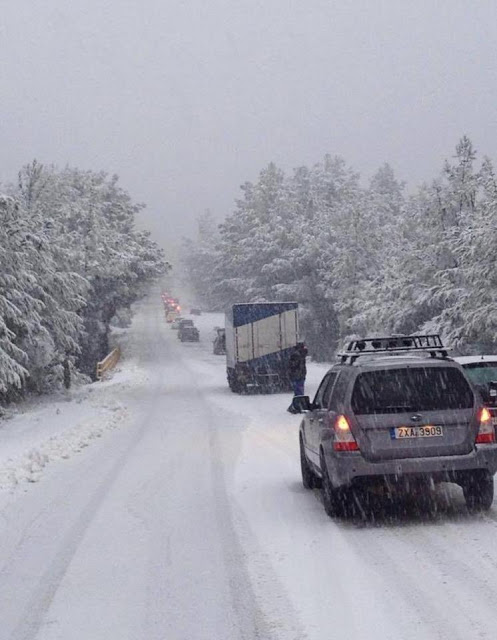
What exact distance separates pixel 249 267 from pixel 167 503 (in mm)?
67166

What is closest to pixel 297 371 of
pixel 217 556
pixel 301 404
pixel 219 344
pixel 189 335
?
pixel 301 404

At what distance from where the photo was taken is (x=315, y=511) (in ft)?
32.2

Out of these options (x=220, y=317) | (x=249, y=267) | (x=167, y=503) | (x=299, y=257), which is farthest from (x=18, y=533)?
(x=220, y=317)

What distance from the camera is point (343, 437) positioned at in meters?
8.84

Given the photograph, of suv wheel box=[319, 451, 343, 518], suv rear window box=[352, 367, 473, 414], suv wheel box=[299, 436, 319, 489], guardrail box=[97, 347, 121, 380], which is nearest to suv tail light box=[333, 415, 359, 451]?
suv rear window box=[352, 367, 473, 414]

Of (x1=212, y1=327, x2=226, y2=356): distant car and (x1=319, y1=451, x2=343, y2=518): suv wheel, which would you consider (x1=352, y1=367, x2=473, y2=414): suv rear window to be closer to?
(x1=319, y1=451, x2=343, y2=518): suv wheel

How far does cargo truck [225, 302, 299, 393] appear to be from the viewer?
2984 cm

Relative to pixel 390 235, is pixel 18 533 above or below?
below

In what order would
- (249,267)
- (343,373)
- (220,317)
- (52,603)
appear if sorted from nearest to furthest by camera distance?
(52,603) < (343,373) < (249,267) < (220,317)

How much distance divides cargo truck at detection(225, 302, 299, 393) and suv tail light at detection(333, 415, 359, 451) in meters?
20.8

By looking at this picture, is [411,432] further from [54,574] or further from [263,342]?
[263,342]

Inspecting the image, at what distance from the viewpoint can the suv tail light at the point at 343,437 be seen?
28.8 feet

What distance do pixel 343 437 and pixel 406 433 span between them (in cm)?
63

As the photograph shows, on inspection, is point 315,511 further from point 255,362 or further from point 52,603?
point 255,362
